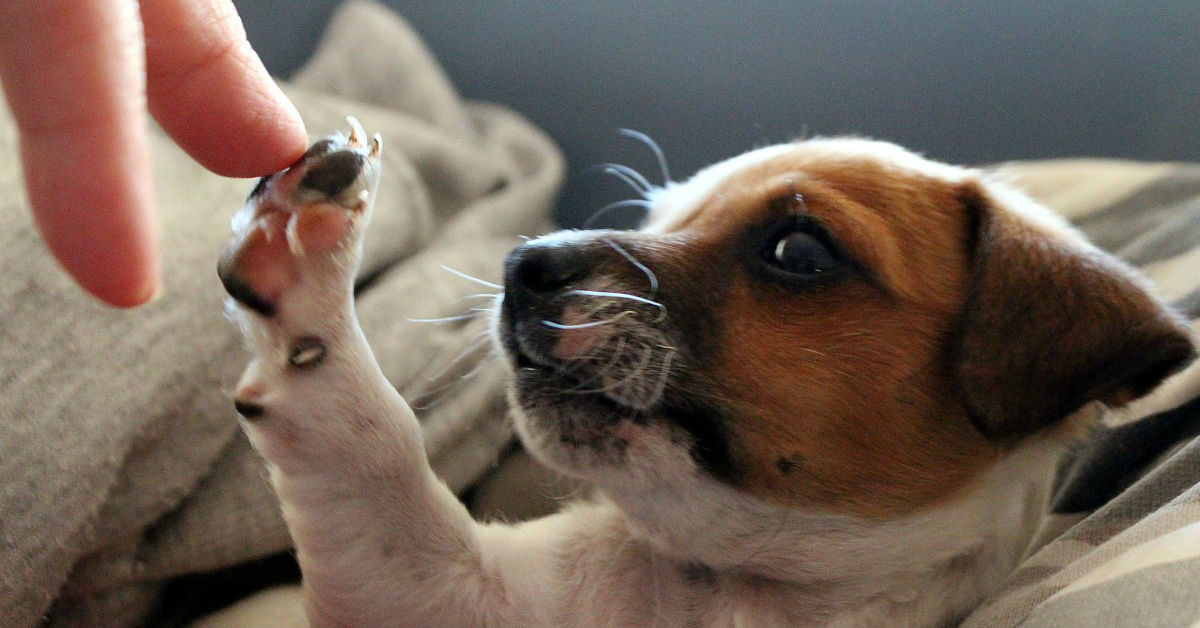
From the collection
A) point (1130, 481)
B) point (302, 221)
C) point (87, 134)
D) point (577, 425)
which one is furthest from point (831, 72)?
point (87, 134)

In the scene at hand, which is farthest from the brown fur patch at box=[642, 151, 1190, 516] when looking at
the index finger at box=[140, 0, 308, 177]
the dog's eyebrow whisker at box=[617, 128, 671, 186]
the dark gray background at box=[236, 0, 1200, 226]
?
the dark gray background at box=[236, 0, 1200, 226]

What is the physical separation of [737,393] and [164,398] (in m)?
0.81

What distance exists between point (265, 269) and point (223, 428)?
45 cm

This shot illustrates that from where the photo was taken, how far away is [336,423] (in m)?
1.17

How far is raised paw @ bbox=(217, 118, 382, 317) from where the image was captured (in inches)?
40.2

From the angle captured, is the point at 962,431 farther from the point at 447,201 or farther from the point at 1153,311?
the point at 447,201

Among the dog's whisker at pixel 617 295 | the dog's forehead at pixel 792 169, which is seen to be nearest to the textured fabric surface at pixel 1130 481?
the dog's forehead at pixel 792 169

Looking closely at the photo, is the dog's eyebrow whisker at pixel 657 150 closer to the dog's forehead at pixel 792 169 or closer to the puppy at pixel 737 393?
the dog's forehead at pixel 792 169

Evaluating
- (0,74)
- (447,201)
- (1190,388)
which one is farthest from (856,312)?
(447,201)

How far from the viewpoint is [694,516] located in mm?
1153

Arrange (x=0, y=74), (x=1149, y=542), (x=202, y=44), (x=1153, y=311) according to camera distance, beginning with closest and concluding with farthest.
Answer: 1. (x=0, y=74)
2. (x=202, y=44)
3. (x=1149, y=542)
4. (x=1153, y=311)

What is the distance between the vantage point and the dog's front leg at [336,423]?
1.04 m

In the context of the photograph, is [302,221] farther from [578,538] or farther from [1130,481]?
→ [1130,481]

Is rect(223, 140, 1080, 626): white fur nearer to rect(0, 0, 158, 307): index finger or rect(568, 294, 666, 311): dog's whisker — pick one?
rect(568, 294, 666, 311): dog's whisker
